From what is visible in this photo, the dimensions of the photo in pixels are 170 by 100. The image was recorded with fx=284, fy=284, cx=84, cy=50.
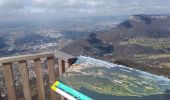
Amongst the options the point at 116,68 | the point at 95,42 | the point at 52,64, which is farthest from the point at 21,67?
the point at 95,42

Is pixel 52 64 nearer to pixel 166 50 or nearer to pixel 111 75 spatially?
pixel 111 75

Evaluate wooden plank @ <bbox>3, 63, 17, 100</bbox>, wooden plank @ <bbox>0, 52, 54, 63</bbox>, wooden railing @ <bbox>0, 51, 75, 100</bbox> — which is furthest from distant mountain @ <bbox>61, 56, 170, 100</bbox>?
wooden plank @ <bbox>3, 63, 17, 100</bbox>

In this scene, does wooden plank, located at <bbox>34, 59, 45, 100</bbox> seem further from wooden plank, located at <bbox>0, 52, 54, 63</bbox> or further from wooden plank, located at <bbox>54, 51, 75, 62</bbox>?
wooden plank, located at <bbox>54, 51, 75, 62</bbox>

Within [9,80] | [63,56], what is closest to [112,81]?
[63,56]

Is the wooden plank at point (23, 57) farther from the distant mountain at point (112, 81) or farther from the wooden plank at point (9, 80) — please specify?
the distant mountain at point (112, 81)

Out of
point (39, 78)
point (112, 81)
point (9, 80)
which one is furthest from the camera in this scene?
point (39, 78)

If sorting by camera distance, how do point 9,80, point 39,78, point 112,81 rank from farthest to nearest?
point 39,78, point 9,80, point 112,81

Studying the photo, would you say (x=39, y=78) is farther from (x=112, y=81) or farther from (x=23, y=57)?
(x=112, y=81)

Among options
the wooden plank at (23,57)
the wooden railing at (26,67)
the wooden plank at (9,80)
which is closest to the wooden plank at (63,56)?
the wooden railing at (26,67)
